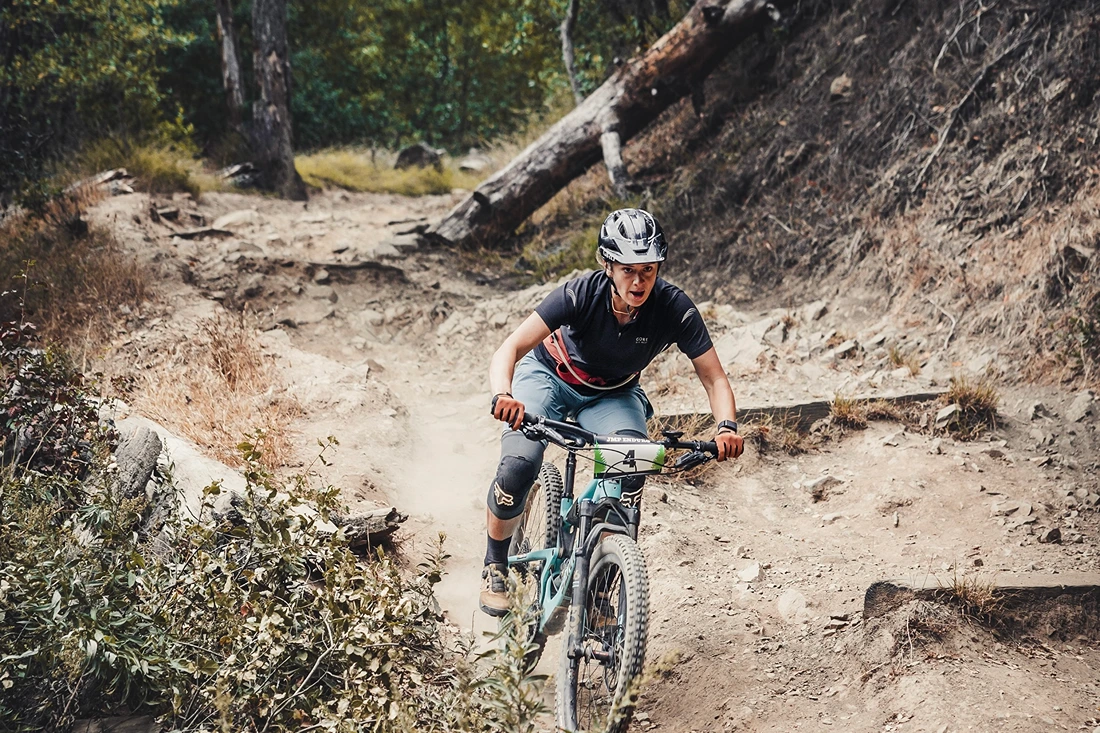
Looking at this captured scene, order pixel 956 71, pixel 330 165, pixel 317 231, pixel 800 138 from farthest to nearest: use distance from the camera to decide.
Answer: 1. pixel 330 165
2. pixel 317 231
3. pixel 800 138
4. pixel 956 71

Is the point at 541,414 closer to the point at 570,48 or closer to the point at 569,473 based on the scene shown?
the point at 569,473

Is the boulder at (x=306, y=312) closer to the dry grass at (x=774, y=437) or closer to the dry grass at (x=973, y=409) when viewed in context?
the dry grass at (x=774, y=437)

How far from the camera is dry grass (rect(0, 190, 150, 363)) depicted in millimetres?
7562

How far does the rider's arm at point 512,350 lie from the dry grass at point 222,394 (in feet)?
8.18

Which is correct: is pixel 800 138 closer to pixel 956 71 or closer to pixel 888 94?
pixel 888 94

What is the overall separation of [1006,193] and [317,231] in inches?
330

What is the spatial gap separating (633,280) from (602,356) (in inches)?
17.6

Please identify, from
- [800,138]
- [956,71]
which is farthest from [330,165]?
[956,71]

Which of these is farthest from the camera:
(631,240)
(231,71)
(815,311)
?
(231,71)

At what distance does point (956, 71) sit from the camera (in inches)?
322

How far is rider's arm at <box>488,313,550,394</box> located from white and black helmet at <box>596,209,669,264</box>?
1.41 feet

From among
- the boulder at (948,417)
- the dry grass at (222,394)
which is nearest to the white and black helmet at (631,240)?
the dry grass at (222,394)

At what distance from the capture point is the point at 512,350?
3.70m

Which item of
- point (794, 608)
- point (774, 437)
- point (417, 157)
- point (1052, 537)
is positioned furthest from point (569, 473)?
point (417, 157)
